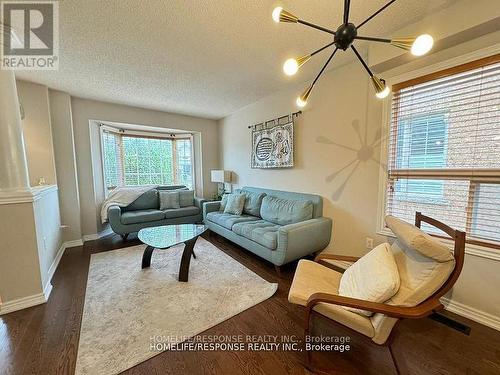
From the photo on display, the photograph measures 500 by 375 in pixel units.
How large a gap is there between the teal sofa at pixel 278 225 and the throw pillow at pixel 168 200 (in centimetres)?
89

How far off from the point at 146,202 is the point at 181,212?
755 millimetres

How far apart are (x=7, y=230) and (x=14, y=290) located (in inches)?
22.4

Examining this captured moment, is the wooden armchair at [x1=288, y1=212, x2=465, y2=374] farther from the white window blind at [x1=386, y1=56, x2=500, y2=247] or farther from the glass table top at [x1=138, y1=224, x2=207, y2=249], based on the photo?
the glass table top at [x1=138, y1=224, x2=207, y2=249]

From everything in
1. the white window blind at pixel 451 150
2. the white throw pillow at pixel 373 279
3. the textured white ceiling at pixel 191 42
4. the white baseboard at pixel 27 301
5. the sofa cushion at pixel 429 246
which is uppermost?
the textured white ceiling at pixel 191 42

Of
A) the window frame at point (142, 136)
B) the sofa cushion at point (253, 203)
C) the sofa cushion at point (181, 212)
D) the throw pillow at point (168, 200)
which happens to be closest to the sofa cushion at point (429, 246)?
the sofa cushion at point (253, 203)

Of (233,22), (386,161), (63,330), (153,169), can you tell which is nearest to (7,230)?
(63,330)

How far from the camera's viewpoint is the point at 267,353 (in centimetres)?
144

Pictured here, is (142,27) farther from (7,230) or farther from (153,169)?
(153,169)

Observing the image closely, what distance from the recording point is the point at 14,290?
6.18 ft

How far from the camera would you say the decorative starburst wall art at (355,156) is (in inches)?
89.3

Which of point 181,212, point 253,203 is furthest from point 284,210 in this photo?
point 181,212

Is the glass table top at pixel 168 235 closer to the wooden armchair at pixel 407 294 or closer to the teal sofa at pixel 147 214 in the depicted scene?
the teal sofa at pixel 147 214

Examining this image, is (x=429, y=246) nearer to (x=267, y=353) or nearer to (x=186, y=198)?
(x=267, y=353)

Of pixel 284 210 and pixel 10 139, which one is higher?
pixel 10 139
